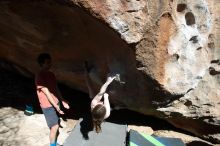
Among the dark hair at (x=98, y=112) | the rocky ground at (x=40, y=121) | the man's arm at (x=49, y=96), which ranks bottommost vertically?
the rocky ground at (x=40, y=121)

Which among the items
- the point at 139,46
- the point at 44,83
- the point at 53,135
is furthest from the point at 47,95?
the point at 139,46

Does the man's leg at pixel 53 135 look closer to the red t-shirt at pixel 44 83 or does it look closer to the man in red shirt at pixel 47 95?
the man in red shirt at pixel 47 95

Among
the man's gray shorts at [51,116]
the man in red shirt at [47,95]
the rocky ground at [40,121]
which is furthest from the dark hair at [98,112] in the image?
the rocky ground at [40,121]

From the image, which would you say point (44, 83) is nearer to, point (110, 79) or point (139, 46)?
point (110, 79)

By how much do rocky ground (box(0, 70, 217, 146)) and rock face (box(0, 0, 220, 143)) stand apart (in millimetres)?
341

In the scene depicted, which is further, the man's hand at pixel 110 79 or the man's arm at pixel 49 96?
the man's hand at pixel 110 79

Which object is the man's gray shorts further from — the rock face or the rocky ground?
the rock face

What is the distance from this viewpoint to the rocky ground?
7.09 meters

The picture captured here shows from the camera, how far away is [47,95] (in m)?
6.21

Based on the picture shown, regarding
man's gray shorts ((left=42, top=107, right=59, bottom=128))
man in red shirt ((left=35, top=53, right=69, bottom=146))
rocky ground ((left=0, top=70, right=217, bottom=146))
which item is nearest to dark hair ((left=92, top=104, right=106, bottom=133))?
man in red shirt ((left=35, top=53, right=69, bottom=146))

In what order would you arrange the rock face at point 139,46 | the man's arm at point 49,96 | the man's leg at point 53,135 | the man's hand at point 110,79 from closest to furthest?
the rock face at point 139,46
the man's arm at point 49,96
the man's leg at point 53,135
the man's hand at point 110,79

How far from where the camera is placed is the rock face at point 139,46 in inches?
230

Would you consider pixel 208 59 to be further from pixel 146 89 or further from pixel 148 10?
pixel 148 10

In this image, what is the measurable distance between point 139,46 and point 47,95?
137 cm
